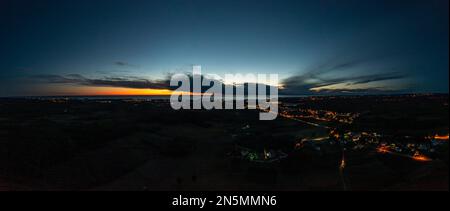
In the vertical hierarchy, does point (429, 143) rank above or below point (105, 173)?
above

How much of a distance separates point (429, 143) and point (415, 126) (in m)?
7.60

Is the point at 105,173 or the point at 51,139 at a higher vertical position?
the point at 51,139

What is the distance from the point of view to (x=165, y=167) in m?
16.7
